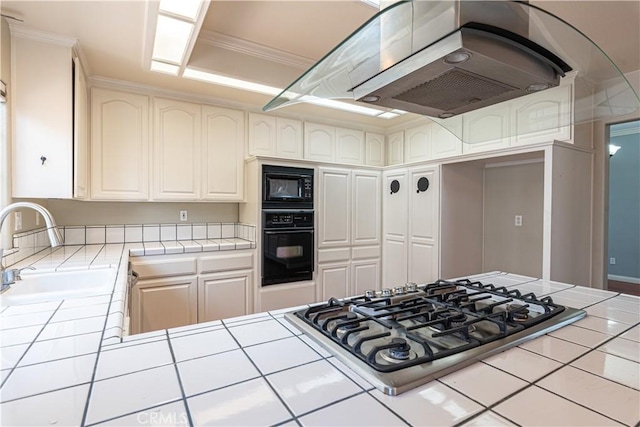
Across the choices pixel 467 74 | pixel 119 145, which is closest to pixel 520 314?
pixel 467 74

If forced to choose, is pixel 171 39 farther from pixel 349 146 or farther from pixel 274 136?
pixel 349 146

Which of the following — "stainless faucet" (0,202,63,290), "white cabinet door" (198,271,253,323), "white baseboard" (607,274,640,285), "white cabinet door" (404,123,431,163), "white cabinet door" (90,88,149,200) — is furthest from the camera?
"white baseboard" (607,274,640,285)

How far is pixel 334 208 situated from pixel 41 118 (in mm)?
2440

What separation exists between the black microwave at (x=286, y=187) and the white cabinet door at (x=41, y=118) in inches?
57.2

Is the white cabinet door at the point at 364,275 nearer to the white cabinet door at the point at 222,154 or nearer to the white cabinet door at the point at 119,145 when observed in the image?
the white cabinet door at the point at 222,154

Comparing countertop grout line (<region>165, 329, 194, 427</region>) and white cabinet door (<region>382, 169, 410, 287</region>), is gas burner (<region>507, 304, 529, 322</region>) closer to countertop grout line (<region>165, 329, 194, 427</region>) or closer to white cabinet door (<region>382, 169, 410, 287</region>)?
countertop grout line (<region>165, 329, 194, 427</region>)

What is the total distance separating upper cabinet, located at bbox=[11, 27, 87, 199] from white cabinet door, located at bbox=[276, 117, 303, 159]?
1.79m

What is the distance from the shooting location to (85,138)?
2.48 meters

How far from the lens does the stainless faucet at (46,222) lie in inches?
45.4

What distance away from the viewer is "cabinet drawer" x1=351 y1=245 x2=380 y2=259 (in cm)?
360

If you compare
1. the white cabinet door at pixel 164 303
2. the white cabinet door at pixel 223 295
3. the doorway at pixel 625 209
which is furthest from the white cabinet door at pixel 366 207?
the doorway at pixel 625 209

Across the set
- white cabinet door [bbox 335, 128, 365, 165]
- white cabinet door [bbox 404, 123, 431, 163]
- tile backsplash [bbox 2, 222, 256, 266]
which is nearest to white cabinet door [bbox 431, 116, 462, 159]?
white cabinet door [bbox 404, 123, 431, 163]

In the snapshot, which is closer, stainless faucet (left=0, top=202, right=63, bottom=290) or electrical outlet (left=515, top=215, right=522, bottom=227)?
stainless faucet (left=0, top=202, right=63, bottom=290)

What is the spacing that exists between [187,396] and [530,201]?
3.59m
